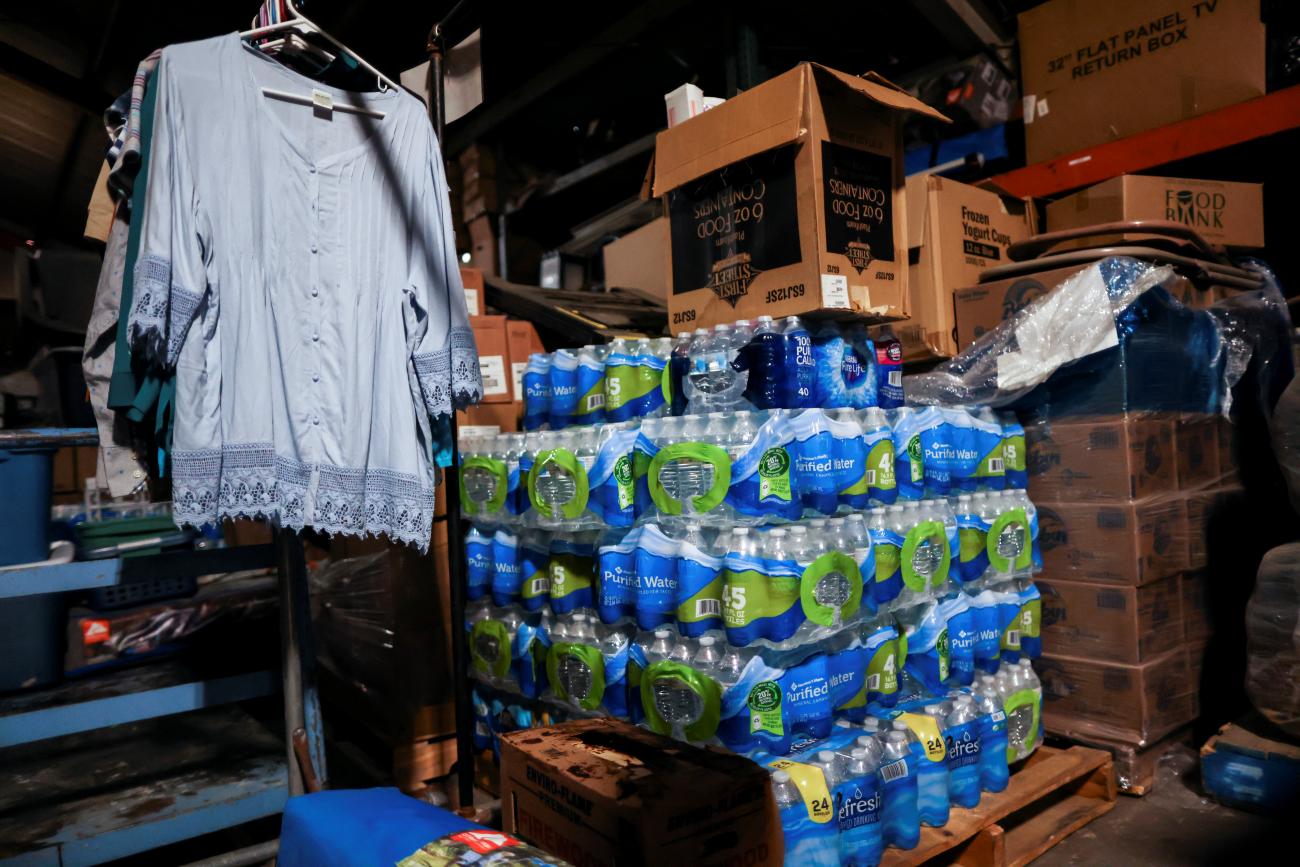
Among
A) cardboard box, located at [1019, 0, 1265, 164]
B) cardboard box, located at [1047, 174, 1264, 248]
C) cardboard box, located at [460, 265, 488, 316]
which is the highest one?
cardboard box, located at [1019, 0, 1265, 164]

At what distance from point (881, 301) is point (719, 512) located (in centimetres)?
89

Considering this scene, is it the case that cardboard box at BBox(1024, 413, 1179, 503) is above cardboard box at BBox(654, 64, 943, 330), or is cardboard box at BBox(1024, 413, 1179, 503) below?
below

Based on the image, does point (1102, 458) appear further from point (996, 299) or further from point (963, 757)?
point (963, 757)

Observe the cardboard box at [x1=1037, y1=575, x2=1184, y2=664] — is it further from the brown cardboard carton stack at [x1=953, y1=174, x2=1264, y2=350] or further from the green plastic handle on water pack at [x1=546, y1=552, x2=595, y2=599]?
the green plastic handle on water pack at [x1=546, y1=552, x2=595, y2=599]

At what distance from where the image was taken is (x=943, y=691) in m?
2.50

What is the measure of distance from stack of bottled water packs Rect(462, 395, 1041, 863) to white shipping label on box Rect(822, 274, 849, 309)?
304mm

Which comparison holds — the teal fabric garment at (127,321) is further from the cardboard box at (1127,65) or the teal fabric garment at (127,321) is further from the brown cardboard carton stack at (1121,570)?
the cardboard box at (1127,65)

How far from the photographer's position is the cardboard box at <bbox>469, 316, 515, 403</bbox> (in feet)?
11.1

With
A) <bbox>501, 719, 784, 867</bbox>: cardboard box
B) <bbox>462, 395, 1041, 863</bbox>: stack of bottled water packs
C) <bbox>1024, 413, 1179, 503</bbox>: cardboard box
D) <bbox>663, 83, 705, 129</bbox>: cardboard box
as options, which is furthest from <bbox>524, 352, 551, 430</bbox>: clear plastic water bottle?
<bbox>1024, 413, 1179, 503</bbox>: cardboard box

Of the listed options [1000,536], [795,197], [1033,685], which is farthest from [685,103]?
[1033,685]

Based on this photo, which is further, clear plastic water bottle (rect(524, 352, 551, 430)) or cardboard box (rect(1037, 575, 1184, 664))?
clear plastic water bottle (rect(524, 352, 551, 430))

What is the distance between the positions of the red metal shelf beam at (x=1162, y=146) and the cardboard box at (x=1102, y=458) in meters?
1.22

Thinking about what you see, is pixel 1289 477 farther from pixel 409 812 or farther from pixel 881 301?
pixel 409 812

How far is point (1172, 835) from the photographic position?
239 cm
